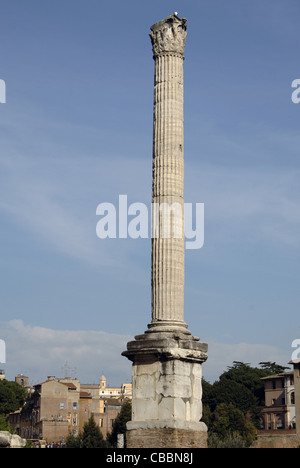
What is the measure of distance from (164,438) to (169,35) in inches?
421

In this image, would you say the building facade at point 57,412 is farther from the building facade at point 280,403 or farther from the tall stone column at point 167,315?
the tall stone column at point 167,315

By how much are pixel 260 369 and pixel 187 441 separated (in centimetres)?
7182

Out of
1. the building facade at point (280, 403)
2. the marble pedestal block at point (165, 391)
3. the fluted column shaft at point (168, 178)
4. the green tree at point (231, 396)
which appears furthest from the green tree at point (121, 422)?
the marble pedestal block at point (165, 391)

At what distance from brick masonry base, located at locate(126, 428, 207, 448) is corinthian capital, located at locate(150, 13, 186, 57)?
395 inches

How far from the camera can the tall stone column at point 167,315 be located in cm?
1758

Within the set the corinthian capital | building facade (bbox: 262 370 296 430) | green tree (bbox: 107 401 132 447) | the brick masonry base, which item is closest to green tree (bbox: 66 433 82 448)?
green tree (bbox: 107 401 132 447)

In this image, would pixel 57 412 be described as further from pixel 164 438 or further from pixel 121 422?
pixel 164 438

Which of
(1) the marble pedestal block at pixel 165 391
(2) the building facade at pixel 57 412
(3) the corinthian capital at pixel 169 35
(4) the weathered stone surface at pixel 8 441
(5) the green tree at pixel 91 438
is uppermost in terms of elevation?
(3) the corinthian capital at pixel 169 35

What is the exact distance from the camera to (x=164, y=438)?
1727cm

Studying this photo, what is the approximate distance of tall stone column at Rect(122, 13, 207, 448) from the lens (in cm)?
1758

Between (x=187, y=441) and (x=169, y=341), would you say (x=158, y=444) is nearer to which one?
(x=187, y=441)
